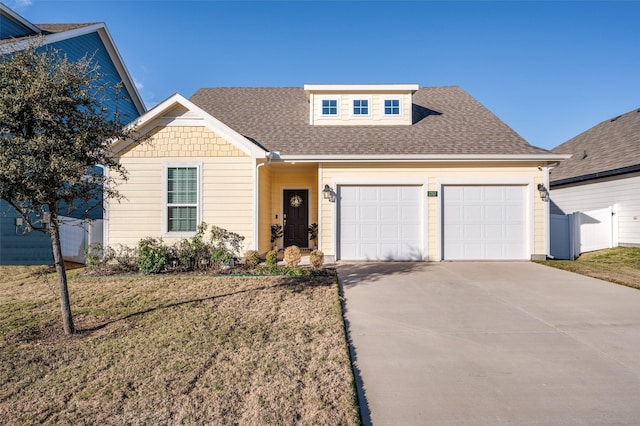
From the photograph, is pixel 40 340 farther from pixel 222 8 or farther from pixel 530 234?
pixel 222 8

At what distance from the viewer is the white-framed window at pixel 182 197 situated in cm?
959

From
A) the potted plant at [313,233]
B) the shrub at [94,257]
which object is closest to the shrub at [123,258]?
the shrub at [94,257]

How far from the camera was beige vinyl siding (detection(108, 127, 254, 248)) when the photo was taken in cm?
955

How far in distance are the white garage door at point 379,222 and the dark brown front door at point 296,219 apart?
8.23ft

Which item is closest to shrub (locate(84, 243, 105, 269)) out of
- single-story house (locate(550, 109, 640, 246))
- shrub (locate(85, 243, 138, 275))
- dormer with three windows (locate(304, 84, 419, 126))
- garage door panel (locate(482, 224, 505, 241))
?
shrub (locate(85, 243, 138, 275))

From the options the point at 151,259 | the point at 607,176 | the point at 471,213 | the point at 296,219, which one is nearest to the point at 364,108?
the point at 296,219

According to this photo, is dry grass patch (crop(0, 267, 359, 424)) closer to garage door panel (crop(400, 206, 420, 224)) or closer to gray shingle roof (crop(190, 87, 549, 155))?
garage door panel (crop(400, 206, 420, 224))

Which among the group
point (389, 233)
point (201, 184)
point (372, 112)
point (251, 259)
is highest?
point (372, 112)

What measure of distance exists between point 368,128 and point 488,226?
16.1 ft

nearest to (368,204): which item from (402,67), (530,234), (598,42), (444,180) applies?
(444,180)

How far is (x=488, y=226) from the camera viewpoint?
10188mm

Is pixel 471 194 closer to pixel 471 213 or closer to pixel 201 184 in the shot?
pixel 471 213

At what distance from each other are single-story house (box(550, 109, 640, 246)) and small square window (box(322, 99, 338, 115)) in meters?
10.2

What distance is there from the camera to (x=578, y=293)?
6547 millimetres
